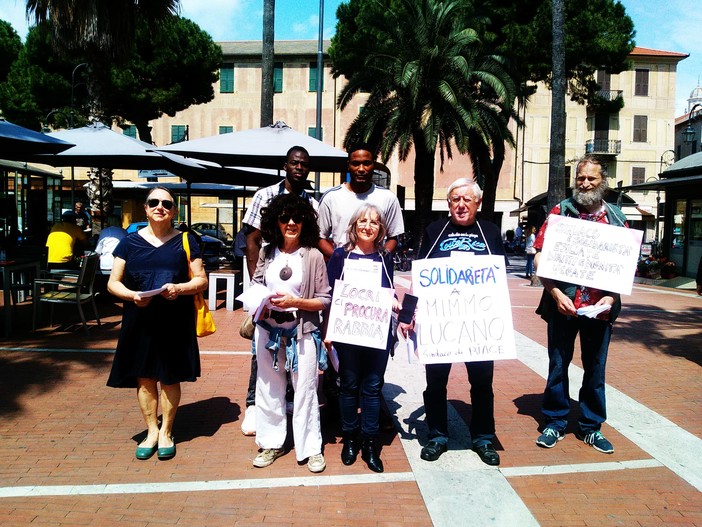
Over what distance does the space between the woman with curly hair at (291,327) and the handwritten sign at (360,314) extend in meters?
0.10

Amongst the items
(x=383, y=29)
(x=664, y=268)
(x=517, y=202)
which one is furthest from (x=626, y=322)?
(x=517, y=202)

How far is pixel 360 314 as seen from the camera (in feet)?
12.5

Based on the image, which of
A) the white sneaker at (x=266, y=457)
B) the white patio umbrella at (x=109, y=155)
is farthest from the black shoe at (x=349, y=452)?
the white patio umbrella at (x=109, y=155)

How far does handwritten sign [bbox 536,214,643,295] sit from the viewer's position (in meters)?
4.05

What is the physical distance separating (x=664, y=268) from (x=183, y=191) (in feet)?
48.9

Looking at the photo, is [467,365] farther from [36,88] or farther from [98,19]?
[36,88]

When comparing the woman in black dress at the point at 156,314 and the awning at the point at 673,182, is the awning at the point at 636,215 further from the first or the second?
the woman in black dress at the point at 156,314

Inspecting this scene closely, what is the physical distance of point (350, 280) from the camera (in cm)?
386

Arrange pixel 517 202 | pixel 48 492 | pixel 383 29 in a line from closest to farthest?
pixel 48 492
pixel 383 29
pixel 517 202


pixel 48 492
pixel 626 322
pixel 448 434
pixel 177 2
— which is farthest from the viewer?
pixel 177 2

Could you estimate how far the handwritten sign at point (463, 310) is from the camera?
385cm

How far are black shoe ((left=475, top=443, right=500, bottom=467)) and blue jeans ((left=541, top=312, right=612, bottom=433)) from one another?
640 millimetres

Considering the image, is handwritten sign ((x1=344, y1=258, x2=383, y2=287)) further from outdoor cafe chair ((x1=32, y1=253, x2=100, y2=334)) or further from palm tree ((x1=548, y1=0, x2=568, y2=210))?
palm tree ((x1=548, y1=0, x2=568, y2=210))

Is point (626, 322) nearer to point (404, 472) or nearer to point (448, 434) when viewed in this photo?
point (448, 434)
